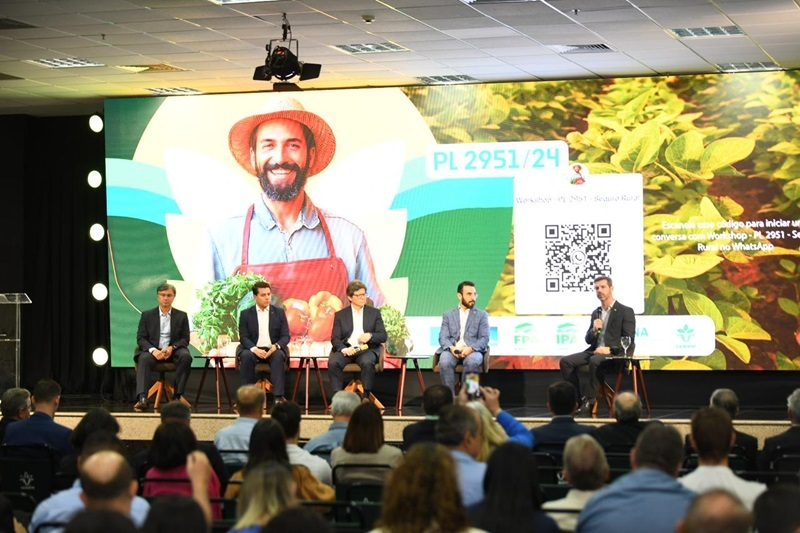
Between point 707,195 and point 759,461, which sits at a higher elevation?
point 707,195

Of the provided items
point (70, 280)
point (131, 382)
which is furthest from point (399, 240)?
point (70, 280)

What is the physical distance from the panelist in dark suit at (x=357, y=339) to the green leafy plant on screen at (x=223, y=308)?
6.44ft

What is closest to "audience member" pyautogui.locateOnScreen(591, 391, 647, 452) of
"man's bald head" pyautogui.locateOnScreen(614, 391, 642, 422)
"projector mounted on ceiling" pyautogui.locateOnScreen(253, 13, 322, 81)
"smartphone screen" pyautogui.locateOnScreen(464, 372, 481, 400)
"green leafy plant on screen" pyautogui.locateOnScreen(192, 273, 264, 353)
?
"man's bald head" pyautogui.locateOnScreen(614, 391, 642, 422)

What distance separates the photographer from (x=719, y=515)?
2559 mm

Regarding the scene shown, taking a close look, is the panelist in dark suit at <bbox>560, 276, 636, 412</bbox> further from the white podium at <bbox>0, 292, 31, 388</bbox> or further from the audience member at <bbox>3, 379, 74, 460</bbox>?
the audience member at <bbox>3, 379, 74, 460</bbox>

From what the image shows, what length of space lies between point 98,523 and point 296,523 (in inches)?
16.2

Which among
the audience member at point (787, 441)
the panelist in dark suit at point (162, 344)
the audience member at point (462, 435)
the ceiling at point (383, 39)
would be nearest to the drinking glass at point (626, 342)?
the ceiling at point (383, 39)

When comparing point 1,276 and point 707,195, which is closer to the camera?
point 707,195

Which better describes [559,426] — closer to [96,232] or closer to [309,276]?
[309,276]

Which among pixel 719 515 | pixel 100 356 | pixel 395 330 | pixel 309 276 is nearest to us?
pixel 719 515

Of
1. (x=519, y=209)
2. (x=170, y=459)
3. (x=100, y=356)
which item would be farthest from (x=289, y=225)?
(x=170, y=459)

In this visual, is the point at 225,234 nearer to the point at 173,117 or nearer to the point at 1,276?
the point at 173,117

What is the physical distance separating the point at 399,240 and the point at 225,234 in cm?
189

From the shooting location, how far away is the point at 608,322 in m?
10.3
